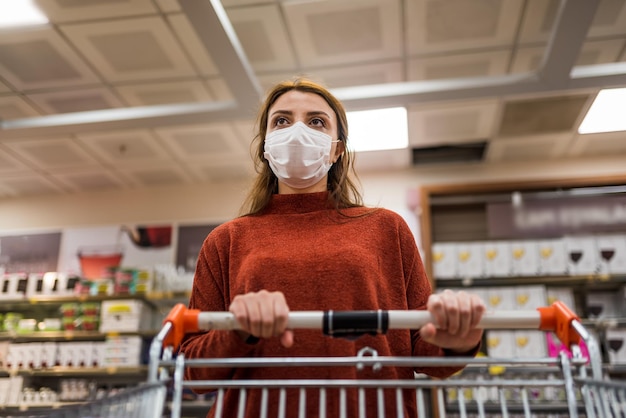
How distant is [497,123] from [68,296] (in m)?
4.07

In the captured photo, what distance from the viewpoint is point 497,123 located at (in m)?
4.55

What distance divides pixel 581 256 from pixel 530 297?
1.82ft

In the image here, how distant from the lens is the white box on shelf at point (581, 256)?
446cm

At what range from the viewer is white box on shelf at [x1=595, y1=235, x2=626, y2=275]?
14.6 feet

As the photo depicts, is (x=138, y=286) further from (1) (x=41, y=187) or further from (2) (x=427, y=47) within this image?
(2) (x=427, y=47)

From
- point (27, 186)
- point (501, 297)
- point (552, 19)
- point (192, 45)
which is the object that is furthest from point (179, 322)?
point (27, 186)

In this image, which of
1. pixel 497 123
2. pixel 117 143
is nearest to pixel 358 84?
pixel 497 123

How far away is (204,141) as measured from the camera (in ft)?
15.9

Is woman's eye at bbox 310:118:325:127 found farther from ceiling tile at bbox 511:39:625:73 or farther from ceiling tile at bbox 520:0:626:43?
ceiling tile at bbox 511:39:625:73

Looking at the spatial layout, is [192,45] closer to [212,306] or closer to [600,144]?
[212,306]

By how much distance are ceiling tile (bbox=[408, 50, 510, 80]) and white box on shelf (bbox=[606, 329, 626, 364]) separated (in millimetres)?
2175

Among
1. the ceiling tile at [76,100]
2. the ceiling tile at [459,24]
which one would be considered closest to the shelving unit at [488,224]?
the ceiling tile at [459,24]

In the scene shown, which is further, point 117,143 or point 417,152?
point 417,152

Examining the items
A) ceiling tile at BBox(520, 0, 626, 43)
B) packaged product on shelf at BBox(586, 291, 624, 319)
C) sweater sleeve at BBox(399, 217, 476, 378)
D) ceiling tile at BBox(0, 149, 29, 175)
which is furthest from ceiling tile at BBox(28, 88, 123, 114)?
packaged product on shelf at BBox(586, 291, 624, 319)
